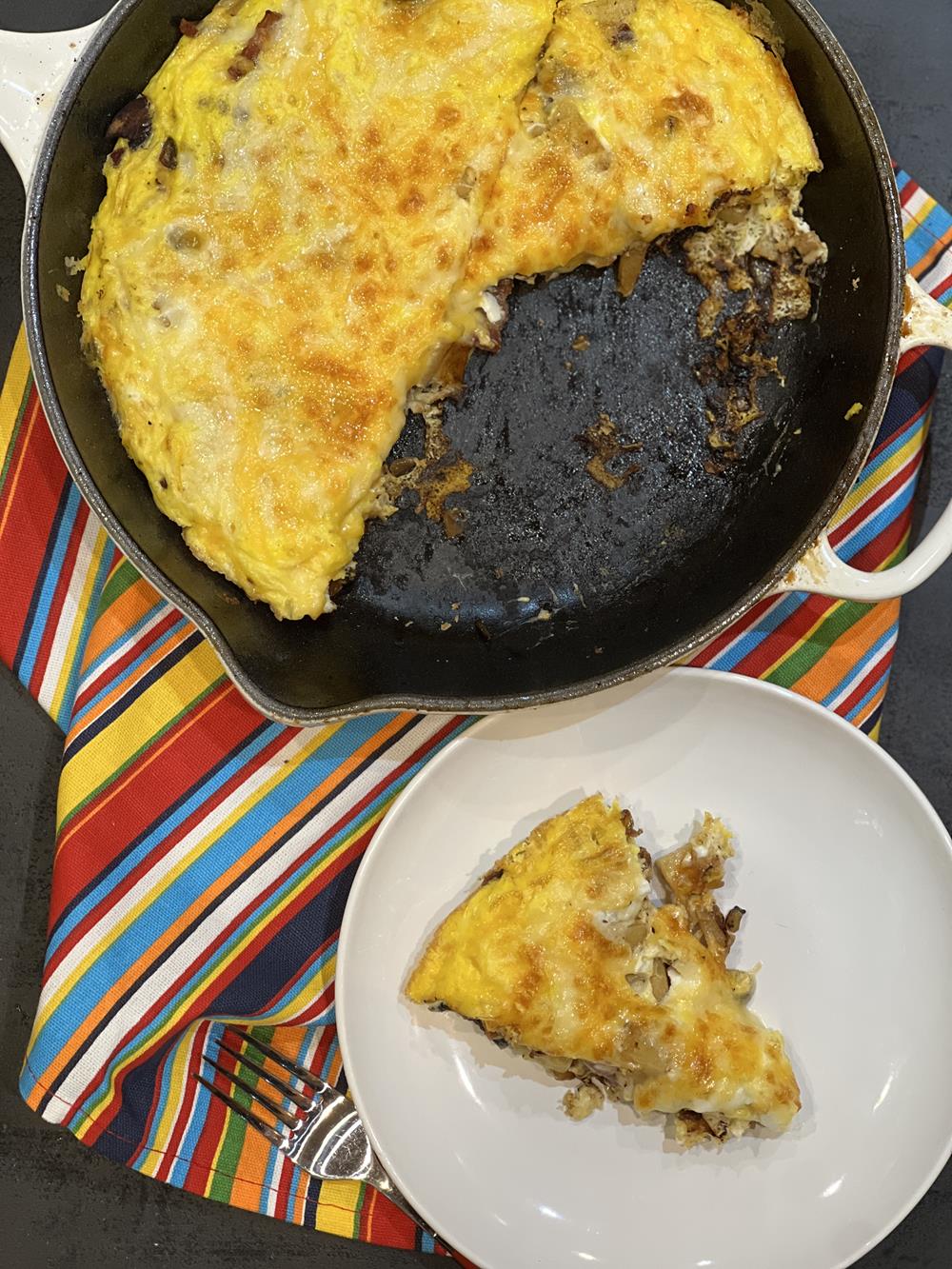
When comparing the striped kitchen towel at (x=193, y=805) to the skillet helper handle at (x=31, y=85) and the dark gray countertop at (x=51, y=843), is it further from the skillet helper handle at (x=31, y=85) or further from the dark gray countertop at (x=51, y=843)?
the skillet helper handle at (x=31, y=85)

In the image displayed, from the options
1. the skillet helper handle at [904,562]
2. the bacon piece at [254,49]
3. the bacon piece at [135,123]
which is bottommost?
the skillet helper handle at [904,562]

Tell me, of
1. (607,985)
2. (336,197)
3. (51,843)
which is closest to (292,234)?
(336,197)

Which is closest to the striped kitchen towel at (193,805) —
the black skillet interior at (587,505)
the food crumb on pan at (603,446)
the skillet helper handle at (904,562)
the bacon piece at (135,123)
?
the black skillet interior at (587,505)

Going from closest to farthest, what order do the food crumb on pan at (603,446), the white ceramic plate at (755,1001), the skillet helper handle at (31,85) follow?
the skillet helper handle at (31,85), the white ceramic plate at (755,1001), the food crumb on pan at (603,446)

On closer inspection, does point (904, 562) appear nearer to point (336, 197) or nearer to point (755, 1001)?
point (755, 1001)

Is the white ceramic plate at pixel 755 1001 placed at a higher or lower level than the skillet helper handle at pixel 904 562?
lower

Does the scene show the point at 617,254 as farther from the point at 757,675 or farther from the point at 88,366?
the point at 88,366

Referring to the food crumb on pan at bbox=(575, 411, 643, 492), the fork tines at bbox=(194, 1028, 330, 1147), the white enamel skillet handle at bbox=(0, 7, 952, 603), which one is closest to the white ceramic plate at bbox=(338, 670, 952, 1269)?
the fork tines at bbox=(194, 1028, 330, 1147)

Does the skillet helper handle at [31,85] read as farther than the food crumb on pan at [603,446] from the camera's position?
No
